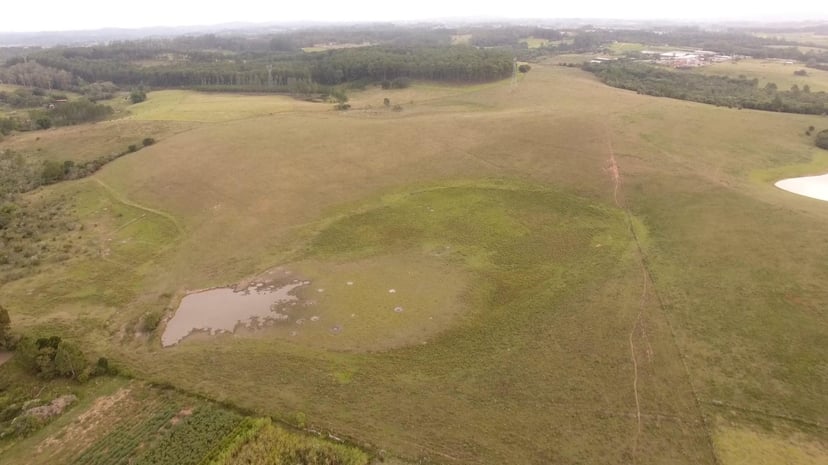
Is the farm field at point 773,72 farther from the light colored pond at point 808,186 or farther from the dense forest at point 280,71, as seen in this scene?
the dense forest at point 280,71

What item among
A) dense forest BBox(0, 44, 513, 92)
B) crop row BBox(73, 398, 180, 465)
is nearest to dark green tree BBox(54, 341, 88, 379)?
crop row BBox(73, 398, 180, 465)

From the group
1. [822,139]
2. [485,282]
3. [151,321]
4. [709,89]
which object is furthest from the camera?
[709,89]

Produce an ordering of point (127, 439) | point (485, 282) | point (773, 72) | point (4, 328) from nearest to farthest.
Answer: point (127, 439)
point (4, 328)
point (485, 282)
point (773, 72)

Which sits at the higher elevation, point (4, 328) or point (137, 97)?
point (137, 97)

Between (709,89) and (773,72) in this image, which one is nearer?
(709,89)

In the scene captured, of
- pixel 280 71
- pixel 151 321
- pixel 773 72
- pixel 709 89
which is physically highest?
pixel 280 71

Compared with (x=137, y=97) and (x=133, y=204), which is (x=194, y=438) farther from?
(x=137, y=97)

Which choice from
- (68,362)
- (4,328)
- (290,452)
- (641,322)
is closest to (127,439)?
(68,362)
